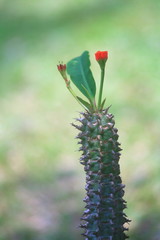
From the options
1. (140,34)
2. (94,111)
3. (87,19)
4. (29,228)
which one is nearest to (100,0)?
(87,19)

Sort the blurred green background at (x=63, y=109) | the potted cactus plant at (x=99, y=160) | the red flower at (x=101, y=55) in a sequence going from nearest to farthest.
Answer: the red flower at (x=101, y=55)
the potted cactus plant at (x=99, y=160)
the blurred green background at (x=63, y=109)

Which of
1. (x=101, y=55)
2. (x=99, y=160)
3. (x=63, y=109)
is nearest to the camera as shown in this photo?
(x=101, y=55)

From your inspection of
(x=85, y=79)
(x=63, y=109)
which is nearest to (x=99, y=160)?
(x=85, y=79)

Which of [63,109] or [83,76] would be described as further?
[63,109]

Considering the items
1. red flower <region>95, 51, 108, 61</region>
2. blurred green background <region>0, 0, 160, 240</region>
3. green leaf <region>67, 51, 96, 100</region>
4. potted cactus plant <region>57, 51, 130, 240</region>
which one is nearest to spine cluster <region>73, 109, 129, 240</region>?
potted cactus plant <region>57, 51, 130, 240</region>

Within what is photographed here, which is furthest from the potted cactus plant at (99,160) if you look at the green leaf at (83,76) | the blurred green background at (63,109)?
the blurred green background at (63,109)

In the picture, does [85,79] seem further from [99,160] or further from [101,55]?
[99,160]

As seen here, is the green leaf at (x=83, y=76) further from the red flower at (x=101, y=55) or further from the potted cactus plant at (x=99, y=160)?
the red flower at (x=101, y=55)

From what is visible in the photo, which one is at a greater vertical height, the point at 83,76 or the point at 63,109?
the point at 63,109
